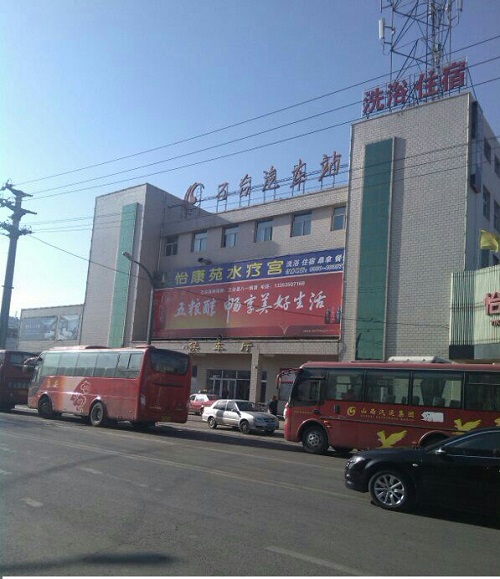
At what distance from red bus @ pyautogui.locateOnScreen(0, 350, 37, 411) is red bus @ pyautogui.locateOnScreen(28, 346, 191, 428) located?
4476 mm

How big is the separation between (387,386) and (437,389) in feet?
4.70

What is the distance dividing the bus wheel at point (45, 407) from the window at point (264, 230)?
1815 cm

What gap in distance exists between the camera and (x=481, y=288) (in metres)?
23.7

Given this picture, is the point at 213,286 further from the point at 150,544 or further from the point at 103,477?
the point at 150,544

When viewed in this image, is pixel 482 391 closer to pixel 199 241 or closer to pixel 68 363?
pixel 68 363

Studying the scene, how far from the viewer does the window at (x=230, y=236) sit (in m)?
39.3

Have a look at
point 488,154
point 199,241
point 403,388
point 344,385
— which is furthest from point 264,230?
point 403,388

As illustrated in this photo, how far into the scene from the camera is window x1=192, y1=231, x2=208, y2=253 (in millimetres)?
41094

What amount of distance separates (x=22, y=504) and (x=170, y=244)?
36707 millimetres

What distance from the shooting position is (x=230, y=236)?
39719mm

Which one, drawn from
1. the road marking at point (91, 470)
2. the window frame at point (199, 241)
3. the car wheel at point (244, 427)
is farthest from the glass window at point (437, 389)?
the window frame at point (199, 241)

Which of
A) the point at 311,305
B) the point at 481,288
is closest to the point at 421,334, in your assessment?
the point at 481,288

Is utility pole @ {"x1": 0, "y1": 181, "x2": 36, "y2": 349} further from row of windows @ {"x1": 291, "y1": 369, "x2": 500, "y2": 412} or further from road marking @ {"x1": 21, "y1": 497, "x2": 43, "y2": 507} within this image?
road marking @ {"x1": 21, "y1": 497, "x2": 43, "y2": 507}

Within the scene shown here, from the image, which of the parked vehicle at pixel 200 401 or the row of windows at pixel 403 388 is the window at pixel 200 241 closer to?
the parked vehicle at pixel 200 401
